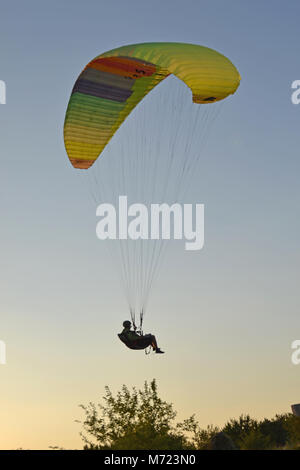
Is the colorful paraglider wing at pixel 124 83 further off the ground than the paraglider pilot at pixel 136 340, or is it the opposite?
the colorful paraglider wing at pixel 124 83

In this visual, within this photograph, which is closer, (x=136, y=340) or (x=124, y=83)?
(x=136, y=340)

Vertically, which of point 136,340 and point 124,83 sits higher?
point 124,83
